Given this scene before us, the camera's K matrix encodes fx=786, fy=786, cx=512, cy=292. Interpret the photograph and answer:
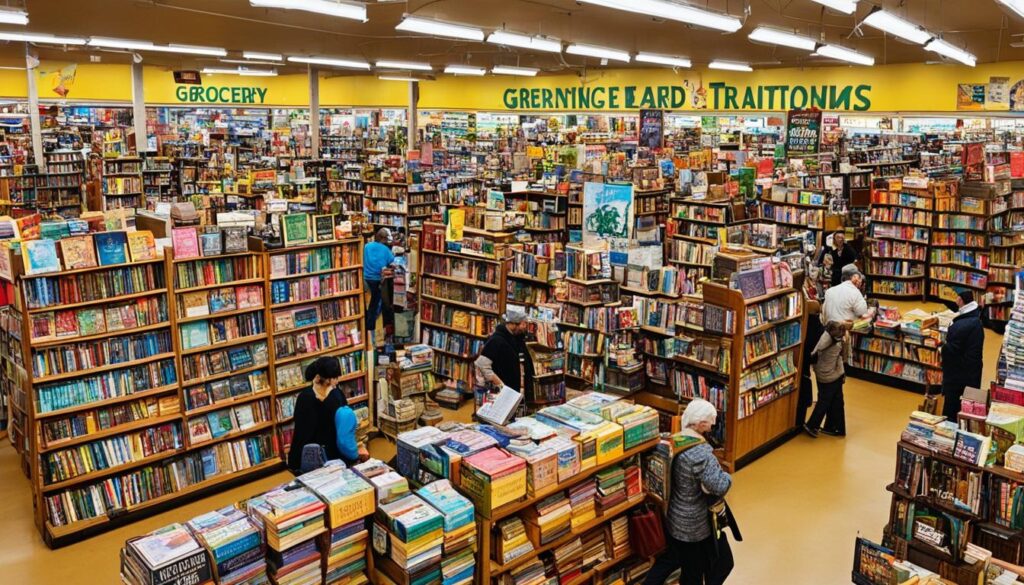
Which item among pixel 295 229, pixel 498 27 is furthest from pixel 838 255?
pixel 295 229

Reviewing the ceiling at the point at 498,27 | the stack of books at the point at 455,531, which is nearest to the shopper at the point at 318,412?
the stack of books at the point at 455,531

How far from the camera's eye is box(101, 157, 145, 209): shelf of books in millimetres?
17781

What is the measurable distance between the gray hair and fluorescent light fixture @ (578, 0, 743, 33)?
5815 mm

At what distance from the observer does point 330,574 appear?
4.13 metres

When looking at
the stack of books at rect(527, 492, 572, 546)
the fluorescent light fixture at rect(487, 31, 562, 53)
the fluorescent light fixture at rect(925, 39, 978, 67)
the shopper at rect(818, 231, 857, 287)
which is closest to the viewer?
the stack of books at rect(527, 492, 572, 546)

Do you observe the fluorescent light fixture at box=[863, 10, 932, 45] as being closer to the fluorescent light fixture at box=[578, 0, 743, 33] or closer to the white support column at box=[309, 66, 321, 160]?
the fluorescent light fixture at box=[578, 0, 743, 33]

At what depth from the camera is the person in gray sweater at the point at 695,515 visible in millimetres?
4840

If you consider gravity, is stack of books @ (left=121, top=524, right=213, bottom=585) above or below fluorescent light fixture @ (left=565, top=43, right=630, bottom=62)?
below

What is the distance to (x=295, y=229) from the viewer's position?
8016 mm

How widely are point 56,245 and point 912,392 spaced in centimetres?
1001

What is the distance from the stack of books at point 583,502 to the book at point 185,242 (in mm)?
4436

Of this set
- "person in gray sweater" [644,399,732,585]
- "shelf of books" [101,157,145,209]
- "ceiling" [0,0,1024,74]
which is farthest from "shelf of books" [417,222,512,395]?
"shelf of books" [101,157,145,209]

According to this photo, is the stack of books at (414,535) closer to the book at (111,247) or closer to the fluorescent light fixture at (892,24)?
the book at (111,247)

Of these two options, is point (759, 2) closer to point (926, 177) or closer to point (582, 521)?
point (926, 177)
